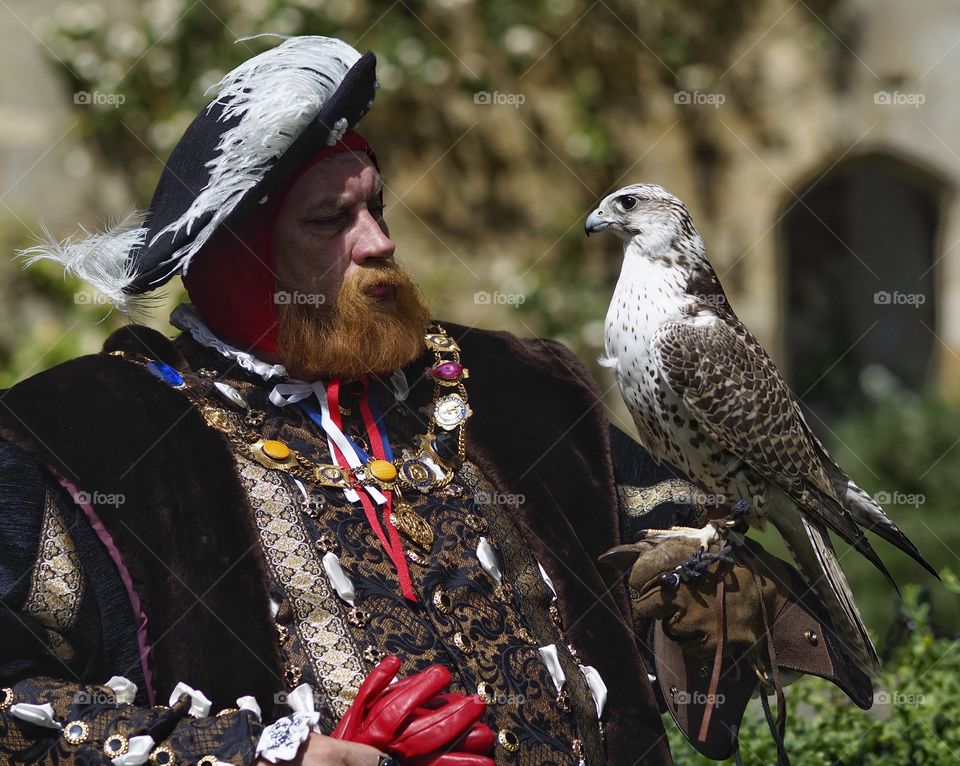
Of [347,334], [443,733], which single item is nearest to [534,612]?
[443,733]

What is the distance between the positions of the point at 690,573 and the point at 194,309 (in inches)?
46.0

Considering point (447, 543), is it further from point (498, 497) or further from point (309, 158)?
point (309, 158)

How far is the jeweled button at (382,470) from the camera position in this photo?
2408 mm

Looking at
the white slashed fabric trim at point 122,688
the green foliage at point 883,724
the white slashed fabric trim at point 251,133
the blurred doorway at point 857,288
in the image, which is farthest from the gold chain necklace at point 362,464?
the blurred doorway at point 857,288

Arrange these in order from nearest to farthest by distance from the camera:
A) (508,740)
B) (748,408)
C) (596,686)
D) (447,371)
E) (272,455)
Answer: (508,740)
(272,455)
(596,686)
(748,408)
(447,371)

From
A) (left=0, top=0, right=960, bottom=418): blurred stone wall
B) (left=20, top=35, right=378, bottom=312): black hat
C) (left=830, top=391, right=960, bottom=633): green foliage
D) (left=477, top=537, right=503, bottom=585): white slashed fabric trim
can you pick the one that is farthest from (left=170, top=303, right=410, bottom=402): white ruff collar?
(left=830, top=391, right=960, bottom=633): green foliage

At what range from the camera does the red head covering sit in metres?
2.53

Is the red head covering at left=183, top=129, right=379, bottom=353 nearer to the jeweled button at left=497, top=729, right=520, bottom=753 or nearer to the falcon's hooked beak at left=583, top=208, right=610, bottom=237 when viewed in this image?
the falcon's hooked beak at left=583, top=208, right=610, bottom=237

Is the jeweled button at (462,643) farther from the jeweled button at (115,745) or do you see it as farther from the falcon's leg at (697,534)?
the jeweled button at (115,745)

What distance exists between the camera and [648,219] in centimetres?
257

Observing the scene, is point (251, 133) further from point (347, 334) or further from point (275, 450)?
point (275, 450)

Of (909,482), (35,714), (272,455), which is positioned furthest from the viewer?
(909,482)

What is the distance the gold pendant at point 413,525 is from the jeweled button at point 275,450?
235 millimetres

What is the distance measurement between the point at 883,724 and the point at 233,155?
2164 millimetres
